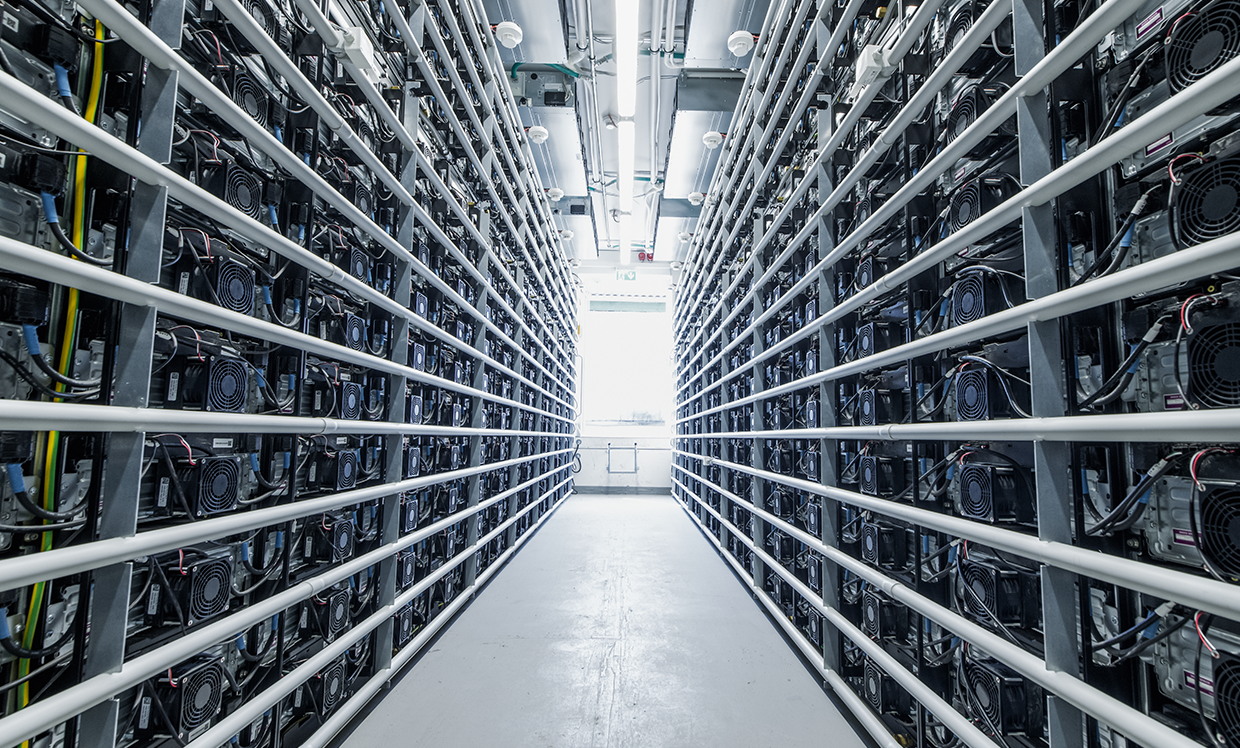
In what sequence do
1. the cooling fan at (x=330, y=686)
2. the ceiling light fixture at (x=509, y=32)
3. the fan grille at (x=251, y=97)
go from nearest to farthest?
the fan grille at (x=251, y=97)
the cooling fan at (x=330, y=686)
the ceiling light fixture at (x=509, y=32)

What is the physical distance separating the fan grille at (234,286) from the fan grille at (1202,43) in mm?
2477

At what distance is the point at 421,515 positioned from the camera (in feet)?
11.1

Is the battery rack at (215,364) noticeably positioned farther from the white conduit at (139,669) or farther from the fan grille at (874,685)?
the fan grille at (874,685)

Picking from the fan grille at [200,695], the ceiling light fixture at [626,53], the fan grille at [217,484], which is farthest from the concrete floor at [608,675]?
the ceiling light fixture at [626,53]

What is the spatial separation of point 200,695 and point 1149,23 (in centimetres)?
303

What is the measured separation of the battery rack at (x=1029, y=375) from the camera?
115 centimetres

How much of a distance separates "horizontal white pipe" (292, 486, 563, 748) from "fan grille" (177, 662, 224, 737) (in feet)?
1.40

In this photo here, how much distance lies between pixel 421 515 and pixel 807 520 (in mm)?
2207

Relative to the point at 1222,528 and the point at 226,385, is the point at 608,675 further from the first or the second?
the point at 1222,528

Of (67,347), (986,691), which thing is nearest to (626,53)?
(67,347)

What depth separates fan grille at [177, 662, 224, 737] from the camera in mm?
1645

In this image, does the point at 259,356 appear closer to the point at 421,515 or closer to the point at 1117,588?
the point at 421,515

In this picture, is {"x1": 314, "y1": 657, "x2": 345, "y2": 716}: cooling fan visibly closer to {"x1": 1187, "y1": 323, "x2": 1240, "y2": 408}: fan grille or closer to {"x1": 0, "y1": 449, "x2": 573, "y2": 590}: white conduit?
{"x1": 0, "y1": 449, "x2": 573, "y2": 590}: white conduit

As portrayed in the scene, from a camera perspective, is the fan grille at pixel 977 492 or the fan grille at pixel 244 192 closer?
the fan grille at pixel 977 492
